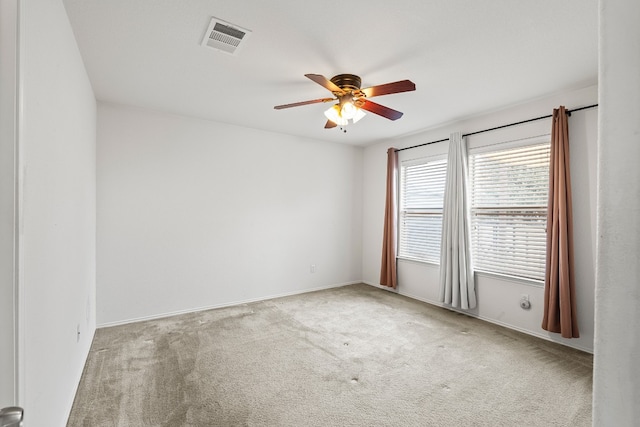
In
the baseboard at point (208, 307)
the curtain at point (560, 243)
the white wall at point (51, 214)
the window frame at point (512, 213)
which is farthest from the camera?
the baseboard at point (208, 307)

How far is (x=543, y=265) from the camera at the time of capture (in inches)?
130

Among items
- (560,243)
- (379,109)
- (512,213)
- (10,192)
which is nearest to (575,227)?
(560,243)

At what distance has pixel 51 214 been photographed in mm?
1641

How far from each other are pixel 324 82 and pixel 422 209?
9.67 feet

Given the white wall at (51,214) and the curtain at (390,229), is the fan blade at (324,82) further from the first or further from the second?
the curtain at (390,229)

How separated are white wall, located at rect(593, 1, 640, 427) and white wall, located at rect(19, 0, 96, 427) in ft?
4.74

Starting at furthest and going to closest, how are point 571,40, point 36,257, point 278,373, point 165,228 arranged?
point 165,228
point 278,373
point 571,40
point 36,257

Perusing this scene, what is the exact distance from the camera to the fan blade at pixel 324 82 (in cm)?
214

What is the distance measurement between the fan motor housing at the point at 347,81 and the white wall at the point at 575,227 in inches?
79.8

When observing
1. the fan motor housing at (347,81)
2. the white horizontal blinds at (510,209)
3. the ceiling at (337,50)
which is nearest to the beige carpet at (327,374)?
the white horizontal blinds at (510,209)

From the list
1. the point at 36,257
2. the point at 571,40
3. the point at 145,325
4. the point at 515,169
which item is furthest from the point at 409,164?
the point at 36,257

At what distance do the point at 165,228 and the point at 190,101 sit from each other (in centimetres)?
155

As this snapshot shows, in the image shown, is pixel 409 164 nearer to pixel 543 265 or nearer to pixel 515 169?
pixel 515 169

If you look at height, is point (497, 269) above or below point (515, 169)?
below
